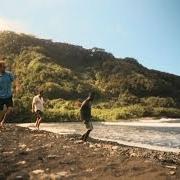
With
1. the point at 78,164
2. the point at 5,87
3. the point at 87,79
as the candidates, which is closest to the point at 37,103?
the point at 5,87

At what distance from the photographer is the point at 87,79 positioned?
101750 millimetres

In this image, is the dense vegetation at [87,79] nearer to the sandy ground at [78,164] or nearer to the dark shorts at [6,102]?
the dark shorts at [6,102]

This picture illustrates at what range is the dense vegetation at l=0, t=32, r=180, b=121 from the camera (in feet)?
255

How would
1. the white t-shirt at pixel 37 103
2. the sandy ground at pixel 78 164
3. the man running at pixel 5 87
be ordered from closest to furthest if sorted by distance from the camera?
the sandy ground at pixel 78 164 → the man running at pixel 5 87 → the white t-shirt at pixel 37 103

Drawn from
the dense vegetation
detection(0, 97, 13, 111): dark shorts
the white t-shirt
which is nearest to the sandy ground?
detection(0, 97, 13, 111): dark shorts

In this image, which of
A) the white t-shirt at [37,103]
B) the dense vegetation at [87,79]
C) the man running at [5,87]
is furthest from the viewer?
the dense vegetation at [87,79]

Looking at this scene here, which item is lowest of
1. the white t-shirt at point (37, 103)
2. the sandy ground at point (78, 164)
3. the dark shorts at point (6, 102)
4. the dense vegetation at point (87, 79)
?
the sandy ground at point (78, 164)

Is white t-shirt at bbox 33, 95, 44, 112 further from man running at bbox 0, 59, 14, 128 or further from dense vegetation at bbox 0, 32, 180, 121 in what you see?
dense vegetation at bbox 0, 32, 180, 121

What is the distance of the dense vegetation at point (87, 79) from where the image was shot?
7769 cm

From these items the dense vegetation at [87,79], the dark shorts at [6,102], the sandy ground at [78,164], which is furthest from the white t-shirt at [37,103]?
the dense vegetation at [87,79]

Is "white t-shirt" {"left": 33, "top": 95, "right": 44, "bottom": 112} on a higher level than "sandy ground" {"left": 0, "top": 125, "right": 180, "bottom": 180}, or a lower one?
higher

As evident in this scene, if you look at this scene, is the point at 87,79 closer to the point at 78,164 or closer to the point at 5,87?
the point at 5,87

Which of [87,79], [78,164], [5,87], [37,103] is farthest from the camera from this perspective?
[87,79]

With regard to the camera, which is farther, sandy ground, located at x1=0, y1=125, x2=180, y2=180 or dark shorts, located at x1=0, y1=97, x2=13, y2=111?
dark shorts, located at x1=0, y1=97, x2=13, y2=111
